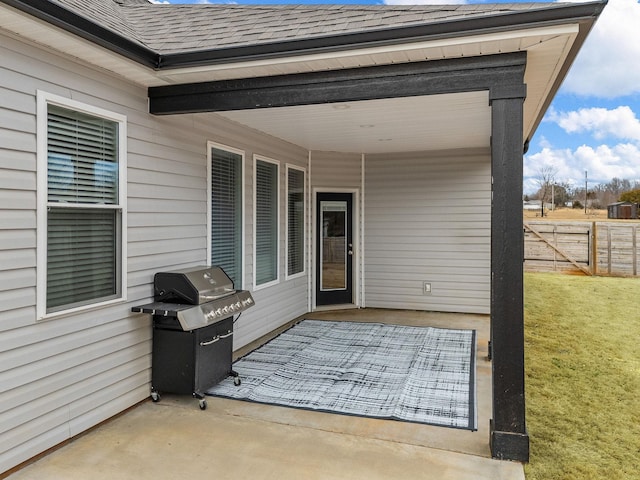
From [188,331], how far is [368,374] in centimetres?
192

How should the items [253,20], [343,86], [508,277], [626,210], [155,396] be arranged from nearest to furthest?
[508,277]
[343,86]
[155,396]
[253,20]
[626,210]

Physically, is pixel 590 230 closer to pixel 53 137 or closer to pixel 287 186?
pixel 287 186

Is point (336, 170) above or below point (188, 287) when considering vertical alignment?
above

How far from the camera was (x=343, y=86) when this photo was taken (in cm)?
339

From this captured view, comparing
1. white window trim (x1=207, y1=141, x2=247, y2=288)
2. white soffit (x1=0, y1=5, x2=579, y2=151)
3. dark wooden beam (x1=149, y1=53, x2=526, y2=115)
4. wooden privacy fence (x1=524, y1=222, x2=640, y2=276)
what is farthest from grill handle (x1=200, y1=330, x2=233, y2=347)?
wooden privacy fence (x1=524, y1=222, x2=640, y2=276)

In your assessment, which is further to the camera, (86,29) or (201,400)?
(201,400)

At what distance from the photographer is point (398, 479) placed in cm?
Result: 268

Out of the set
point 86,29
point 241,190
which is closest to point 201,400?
point 241,190

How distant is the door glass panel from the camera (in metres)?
7.89

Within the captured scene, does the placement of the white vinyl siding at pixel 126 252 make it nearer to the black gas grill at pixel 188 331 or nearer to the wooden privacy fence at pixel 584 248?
the black gas grill at pixel 188 331

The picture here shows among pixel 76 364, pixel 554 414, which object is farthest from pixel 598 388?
pixel 76 364

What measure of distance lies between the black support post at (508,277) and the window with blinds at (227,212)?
305 cm

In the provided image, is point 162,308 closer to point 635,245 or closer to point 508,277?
point 508,277

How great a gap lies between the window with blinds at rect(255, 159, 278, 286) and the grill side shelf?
7.33 feet
